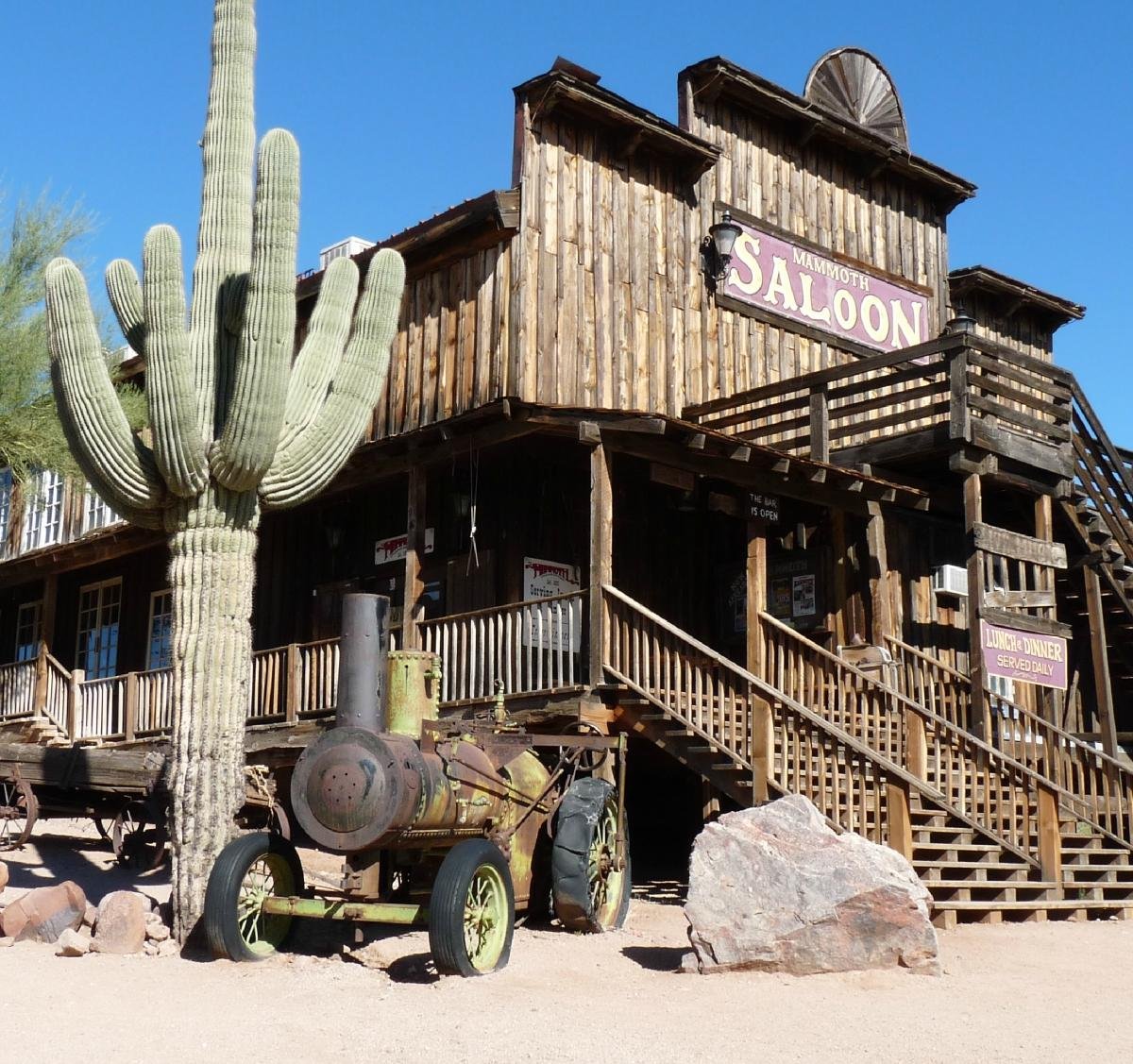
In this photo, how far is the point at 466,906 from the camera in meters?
8.89

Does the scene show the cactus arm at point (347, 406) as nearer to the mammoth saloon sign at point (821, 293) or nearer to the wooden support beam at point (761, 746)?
the wooden support beam at point (761, 746)

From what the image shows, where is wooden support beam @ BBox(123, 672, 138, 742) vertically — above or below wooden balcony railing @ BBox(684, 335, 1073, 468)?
below

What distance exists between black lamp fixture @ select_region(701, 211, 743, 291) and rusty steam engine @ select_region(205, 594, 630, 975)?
28.2 ft

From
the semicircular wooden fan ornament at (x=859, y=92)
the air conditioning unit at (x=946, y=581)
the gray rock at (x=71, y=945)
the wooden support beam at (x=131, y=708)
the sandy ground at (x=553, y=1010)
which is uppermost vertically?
the semicircular wooden fan ornament at (x=859, y=92)

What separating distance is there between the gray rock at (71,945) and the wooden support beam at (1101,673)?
36.8 ft

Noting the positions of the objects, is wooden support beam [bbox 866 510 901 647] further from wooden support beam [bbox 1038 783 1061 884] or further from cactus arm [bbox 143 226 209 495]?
cactus arm [bbox 143 226 209 495]

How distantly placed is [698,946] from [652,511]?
866 centimetres

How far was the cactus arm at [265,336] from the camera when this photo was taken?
1054 cm

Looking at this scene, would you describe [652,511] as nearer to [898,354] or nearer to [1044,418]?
[898,354]

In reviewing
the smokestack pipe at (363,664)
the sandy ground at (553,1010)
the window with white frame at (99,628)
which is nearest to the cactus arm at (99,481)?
the smokestack pipe at (363,664)

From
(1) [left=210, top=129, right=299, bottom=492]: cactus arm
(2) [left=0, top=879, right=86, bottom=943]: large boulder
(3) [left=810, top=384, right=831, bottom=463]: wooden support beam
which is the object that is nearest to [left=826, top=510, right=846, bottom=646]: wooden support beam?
(3) [left=810, top=384, right=831, bottom=463]: wooden support beam

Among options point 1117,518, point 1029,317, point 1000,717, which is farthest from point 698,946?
point 1029,317

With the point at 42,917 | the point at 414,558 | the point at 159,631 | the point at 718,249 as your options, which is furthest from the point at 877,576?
the point at 159,631

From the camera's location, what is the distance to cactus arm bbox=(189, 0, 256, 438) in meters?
11.0
